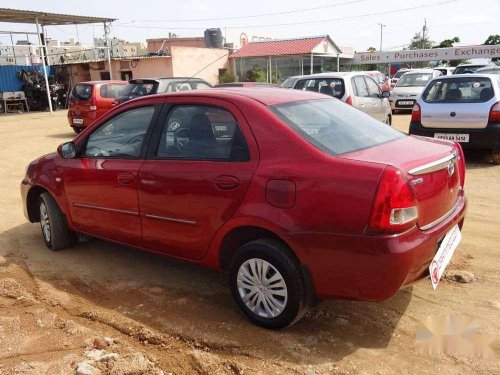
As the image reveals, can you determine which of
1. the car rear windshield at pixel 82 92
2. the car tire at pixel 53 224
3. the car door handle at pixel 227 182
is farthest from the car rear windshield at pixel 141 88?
the car door handle at pixel 227 182

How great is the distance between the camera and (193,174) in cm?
346

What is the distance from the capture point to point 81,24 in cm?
2653

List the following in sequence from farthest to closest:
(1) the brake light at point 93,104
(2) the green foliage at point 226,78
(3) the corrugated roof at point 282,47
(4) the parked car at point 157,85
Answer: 1. (3) the corrugated roof at point 282,47
2. (2) the green foliage at point 226,78
3. (1) the brake light at point 93,104
4. (4) the parked car at point 157,85

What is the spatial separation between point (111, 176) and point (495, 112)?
6416 millimetres

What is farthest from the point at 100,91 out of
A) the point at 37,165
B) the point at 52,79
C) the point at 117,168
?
the point at 52,79

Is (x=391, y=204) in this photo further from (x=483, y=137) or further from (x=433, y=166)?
(x=483, y=137)

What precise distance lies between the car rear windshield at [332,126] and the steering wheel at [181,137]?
0.75m

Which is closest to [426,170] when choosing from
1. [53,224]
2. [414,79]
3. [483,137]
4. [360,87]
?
[53,224]

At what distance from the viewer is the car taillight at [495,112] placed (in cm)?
769

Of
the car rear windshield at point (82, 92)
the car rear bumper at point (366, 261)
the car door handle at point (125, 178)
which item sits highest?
the car rear windshield at point (82, 92)

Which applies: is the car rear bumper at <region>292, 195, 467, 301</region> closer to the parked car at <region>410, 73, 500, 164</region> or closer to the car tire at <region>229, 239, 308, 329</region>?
the car tire at <region>229, 239, 308, 329</region>

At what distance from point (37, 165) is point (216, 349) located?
3016 millimetres

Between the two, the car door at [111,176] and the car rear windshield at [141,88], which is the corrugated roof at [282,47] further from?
the car door at [111,176]

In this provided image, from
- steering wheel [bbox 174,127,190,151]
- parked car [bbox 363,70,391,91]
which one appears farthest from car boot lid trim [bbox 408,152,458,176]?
parked car [bbox 363,70,391,91]
